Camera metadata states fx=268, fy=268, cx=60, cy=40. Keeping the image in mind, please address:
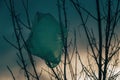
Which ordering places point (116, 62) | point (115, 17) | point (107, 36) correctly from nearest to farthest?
point (107, 36)
point (115, 17)
point (116, 62)

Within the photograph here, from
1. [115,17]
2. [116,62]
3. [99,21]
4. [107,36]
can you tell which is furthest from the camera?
[116,62]

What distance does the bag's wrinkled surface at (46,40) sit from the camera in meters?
3.71

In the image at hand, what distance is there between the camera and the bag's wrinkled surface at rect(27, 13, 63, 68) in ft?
12.2

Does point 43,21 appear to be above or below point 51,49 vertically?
above

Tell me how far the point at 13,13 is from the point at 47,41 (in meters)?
0.62

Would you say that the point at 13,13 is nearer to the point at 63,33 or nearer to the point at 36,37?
the point at 36,37

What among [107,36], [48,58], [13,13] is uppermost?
[13,13]

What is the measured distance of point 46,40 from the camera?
3.73m

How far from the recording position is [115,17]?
3.24 meters

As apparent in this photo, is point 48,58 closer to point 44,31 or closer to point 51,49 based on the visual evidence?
point 51,49

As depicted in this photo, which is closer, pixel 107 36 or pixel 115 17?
pixel 107 36

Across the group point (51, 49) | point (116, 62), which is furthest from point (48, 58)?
point (116, 62)

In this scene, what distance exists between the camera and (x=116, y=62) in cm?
474

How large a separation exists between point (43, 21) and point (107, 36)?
1116mm
